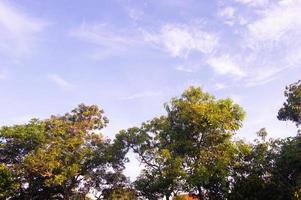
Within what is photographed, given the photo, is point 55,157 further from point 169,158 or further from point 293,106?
point 293,106

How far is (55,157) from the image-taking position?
3784 cm

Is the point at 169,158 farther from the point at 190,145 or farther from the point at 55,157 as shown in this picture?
the point at 55,157

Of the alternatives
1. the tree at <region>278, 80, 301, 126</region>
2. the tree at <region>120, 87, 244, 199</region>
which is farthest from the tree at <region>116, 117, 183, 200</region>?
the tree at <region>278, 80, 301, 126</region>

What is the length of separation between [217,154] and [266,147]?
525 cm

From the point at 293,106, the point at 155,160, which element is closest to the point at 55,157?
the point at 155,160

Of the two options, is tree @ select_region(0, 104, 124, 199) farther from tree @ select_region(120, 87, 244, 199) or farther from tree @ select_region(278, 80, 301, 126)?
tree @ select_region(278, 80, 301, 126)

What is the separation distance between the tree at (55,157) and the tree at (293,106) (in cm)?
1567

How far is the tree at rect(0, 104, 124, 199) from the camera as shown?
3769cm

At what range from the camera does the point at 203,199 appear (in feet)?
118

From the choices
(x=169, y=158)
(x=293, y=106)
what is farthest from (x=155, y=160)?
(x=293, y=106)

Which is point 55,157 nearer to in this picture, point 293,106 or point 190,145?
point 190,145

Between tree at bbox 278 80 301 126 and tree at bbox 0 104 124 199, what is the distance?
15.7m

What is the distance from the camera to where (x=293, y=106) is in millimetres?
37219

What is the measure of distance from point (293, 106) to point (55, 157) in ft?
71.1
